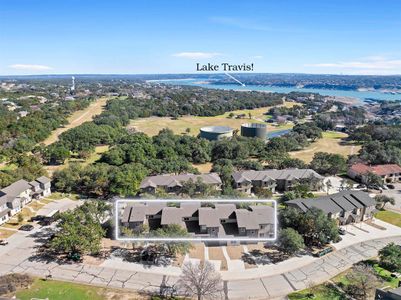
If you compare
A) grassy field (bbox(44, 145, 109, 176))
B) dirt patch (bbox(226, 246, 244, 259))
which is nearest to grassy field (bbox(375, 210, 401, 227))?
dirt patch (bbox(226, 246, 244, 259))

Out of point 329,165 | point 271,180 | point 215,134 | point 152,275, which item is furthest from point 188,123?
point 152,275

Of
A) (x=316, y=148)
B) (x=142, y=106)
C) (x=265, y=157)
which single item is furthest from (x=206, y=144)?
(x=142, y=106)

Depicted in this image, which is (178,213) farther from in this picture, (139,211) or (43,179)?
(43,179)

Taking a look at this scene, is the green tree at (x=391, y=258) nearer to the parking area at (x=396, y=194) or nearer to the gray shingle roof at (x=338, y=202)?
the gray shingle roof at (x=338, y=202)

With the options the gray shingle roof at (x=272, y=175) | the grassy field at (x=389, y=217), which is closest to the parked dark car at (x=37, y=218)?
the gray shingle roof at (x=272, y=175)

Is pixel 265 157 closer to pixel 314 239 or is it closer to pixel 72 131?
pixel 314 239

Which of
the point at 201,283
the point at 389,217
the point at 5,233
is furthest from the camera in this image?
the point at 389,217
